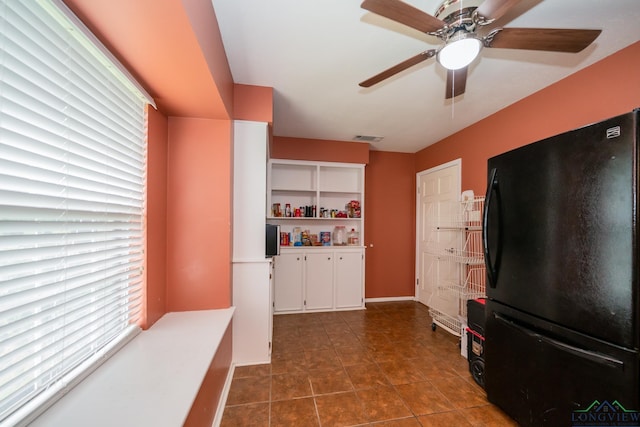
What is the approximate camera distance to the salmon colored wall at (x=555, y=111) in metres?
1.65

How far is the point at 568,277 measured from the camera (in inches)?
46.3

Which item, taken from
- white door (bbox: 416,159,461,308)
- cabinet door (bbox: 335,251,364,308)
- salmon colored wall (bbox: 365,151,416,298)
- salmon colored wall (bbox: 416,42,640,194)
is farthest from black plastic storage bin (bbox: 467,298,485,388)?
salmon colored wall (bbox: 365,151,416,298)

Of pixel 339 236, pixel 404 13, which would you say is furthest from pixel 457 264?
pixel 404 13

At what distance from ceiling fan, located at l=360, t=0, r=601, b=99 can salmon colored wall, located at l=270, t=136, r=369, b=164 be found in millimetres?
2358

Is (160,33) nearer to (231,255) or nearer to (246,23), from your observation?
(246,23)

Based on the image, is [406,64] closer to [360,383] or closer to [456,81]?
[456,81]

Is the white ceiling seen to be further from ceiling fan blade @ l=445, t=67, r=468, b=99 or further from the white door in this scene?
the white door

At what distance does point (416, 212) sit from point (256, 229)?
9.65 feet

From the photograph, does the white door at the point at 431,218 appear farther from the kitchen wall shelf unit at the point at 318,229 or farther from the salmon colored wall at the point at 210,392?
the salmon colored wall at the point at 210,392

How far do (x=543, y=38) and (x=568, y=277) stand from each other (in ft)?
4.01

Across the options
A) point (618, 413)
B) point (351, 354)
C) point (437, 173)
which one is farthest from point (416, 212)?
point (618, 413)

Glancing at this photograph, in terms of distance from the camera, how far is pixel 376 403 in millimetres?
1732

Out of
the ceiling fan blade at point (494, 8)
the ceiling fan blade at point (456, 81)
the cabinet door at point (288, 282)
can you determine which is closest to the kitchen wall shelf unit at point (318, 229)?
the cabinet door at point (288, 282)

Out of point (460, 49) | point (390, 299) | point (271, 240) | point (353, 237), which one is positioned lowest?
point (390, 299)
